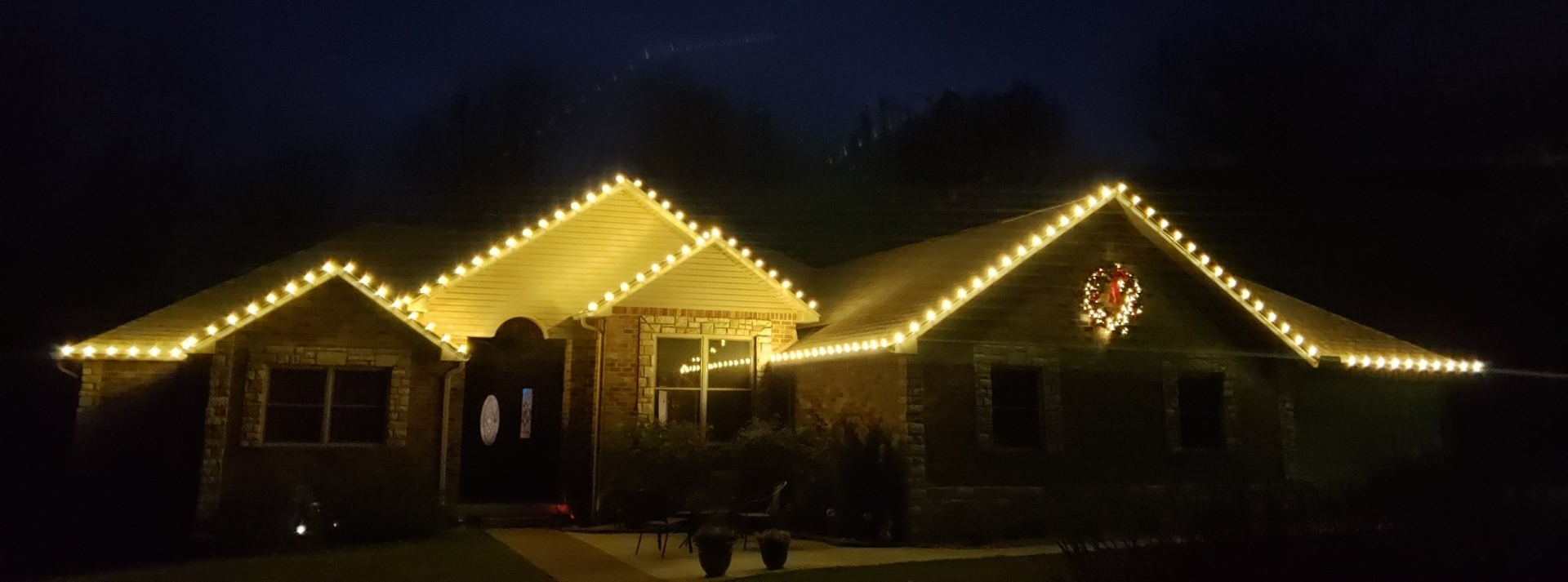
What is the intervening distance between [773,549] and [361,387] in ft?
22.1

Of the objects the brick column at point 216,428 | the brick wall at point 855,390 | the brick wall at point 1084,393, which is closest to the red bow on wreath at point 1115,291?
the brick wall at point 1084,393

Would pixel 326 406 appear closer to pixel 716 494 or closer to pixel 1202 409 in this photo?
pixel 716 494

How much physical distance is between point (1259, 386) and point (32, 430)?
67.1 ft

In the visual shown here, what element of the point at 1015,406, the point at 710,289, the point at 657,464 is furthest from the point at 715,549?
the point at 710,289

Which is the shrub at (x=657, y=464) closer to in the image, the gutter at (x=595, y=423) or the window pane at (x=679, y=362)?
the gutter at (x=595, y=423)

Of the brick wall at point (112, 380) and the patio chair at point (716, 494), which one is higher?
the brick wall at point (112, 380)

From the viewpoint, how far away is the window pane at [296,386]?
561 inches

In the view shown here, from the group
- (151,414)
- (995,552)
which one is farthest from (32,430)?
(995,552)

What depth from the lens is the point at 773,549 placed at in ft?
36.0

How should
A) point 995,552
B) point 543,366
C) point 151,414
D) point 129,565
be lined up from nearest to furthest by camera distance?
point 129,565 → point 995,552 → point 151,414 → point 543,366

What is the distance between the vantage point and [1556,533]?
797 cm

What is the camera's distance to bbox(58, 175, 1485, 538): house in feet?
45.6

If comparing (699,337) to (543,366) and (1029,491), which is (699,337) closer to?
(543,366)

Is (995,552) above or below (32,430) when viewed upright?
below
